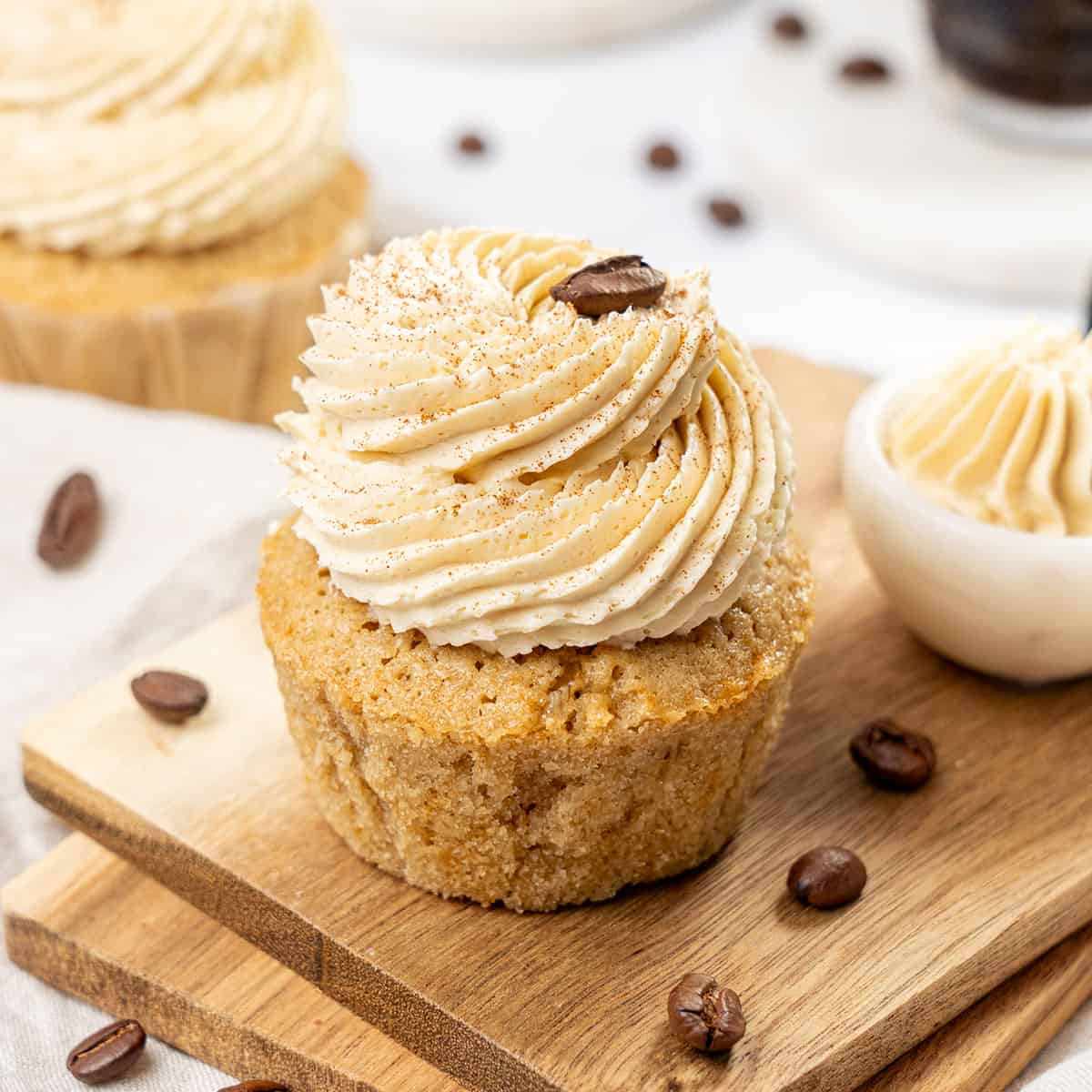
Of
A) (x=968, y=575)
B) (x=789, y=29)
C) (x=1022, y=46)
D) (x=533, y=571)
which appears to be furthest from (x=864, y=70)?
(x=533, y=571)

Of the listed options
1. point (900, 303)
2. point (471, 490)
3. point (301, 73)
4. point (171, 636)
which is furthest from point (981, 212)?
point (471, 490)

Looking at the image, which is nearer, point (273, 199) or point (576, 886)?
point (576, 886)

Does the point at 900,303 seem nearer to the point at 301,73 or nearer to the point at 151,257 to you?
the point at 301,73

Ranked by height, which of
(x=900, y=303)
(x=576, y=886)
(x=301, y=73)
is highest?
A: (x=301, y=73)

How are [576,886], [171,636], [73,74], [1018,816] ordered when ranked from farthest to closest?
[73,74] → [171,636] → [1018,816] → [576,886]

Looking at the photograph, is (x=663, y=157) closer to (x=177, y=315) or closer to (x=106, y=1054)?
(x=177, y=315)
